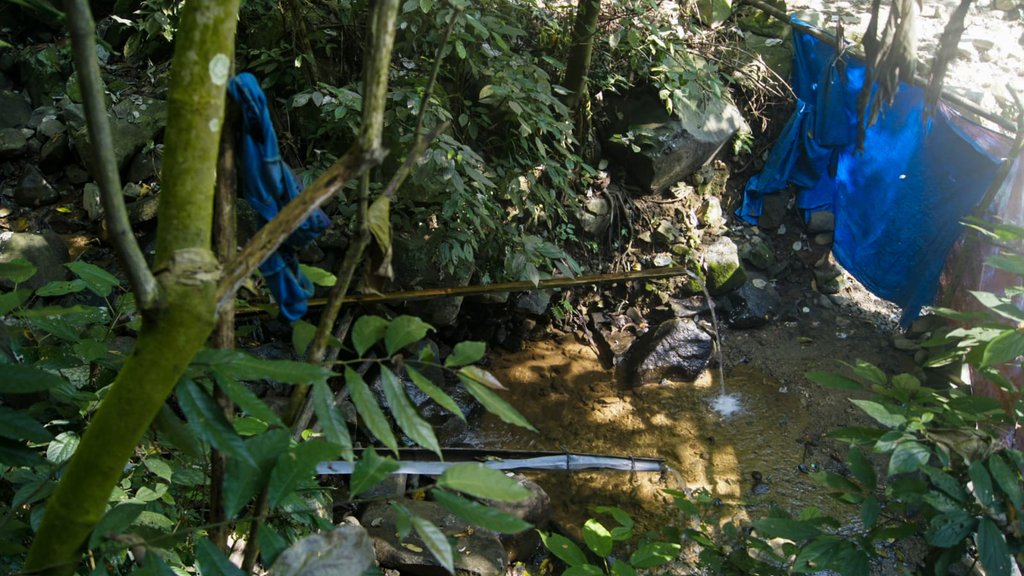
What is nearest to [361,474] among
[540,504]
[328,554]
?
[328,554]

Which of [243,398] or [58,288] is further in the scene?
[58,288]

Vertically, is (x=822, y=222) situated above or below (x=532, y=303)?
above

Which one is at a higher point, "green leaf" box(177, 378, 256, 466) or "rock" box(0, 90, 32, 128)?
"green leaf" box(177, 378, 256, 466)

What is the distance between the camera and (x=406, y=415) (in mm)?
1013

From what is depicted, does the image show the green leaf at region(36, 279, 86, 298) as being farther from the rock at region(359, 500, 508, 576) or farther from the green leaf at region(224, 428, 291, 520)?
the rock at region(359, 500, 508, 576)

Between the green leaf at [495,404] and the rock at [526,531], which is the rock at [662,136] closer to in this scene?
the rock at [526,531]

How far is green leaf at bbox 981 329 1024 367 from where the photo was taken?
5.32 feet

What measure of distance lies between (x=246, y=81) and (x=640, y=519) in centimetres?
370

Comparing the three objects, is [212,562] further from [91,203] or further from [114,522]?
[91,203]

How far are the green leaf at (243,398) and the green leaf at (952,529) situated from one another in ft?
4.41

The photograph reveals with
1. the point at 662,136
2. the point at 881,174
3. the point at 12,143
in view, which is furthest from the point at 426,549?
the point at 881,174

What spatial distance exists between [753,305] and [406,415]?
5.55 meters

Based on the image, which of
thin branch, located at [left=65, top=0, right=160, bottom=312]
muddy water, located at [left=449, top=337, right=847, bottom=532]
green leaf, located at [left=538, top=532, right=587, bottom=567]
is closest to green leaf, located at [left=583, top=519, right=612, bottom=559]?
green leaf, located at [left=538, top=532, right=587, bottom=567]

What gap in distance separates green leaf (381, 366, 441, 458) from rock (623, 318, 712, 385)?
4.59 metres
